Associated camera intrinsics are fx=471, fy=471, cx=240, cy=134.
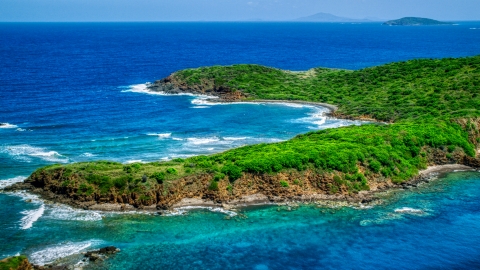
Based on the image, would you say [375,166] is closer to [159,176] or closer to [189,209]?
[189,209]

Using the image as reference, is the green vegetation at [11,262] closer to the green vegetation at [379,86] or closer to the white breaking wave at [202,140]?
the white breaking wave at [202,140]

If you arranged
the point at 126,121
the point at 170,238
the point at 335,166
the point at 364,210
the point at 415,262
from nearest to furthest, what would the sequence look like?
1. the point at 415,262
2. the point at 170,238
3. the point at 364,210
4. the point at 335,166
5. the point at 126,121

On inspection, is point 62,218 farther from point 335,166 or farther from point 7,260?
point 335,166

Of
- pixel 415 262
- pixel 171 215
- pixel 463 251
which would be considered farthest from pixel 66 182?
pixel 463 251

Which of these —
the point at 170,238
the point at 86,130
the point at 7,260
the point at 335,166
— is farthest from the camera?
the point at 86,130

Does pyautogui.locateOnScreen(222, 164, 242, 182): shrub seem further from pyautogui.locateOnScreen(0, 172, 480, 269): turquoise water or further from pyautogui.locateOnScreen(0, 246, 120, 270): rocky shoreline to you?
pyautogui.locateOnScreen(0, 246, 120, 270): rocky shoreline

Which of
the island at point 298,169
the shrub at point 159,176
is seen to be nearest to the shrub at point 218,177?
the island at point 298,169
